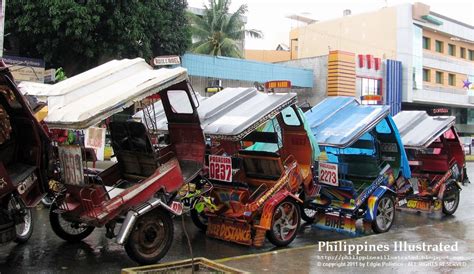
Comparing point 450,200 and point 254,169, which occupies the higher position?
point 254,169

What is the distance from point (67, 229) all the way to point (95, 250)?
2.13 feet

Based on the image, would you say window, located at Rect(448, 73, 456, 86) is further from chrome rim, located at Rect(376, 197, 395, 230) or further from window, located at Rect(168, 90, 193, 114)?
window, located at Rect(168, 90, 193, 114)

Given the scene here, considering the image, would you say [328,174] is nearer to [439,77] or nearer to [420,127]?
[420,127]

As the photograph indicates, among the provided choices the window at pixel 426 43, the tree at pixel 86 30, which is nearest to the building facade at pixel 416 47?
the window at pixel 426 43

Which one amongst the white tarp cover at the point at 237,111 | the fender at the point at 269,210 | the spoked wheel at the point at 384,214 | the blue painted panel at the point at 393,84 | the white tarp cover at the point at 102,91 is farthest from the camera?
the blue painted panel at the point at 393,84

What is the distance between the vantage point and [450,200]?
10812 mm

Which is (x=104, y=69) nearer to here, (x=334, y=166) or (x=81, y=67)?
(x=334, y=166)

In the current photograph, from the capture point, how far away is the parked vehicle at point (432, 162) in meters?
10.3

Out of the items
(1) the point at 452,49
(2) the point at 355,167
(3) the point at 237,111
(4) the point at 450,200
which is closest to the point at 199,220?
(3) the point at 237,111

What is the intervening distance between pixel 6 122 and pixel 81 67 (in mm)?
13503

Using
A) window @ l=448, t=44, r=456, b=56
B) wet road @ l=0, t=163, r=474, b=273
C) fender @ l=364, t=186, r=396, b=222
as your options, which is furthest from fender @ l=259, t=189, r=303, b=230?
window @ l=448, t=44, r=456, b=56

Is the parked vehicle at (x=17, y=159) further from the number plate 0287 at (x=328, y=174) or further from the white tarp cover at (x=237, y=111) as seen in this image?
the number plate 0287 at (x=328, y=174)

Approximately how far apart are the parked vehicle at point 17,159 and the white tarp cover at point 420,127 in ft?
22.3

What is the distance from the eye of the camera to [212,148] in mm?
8469
